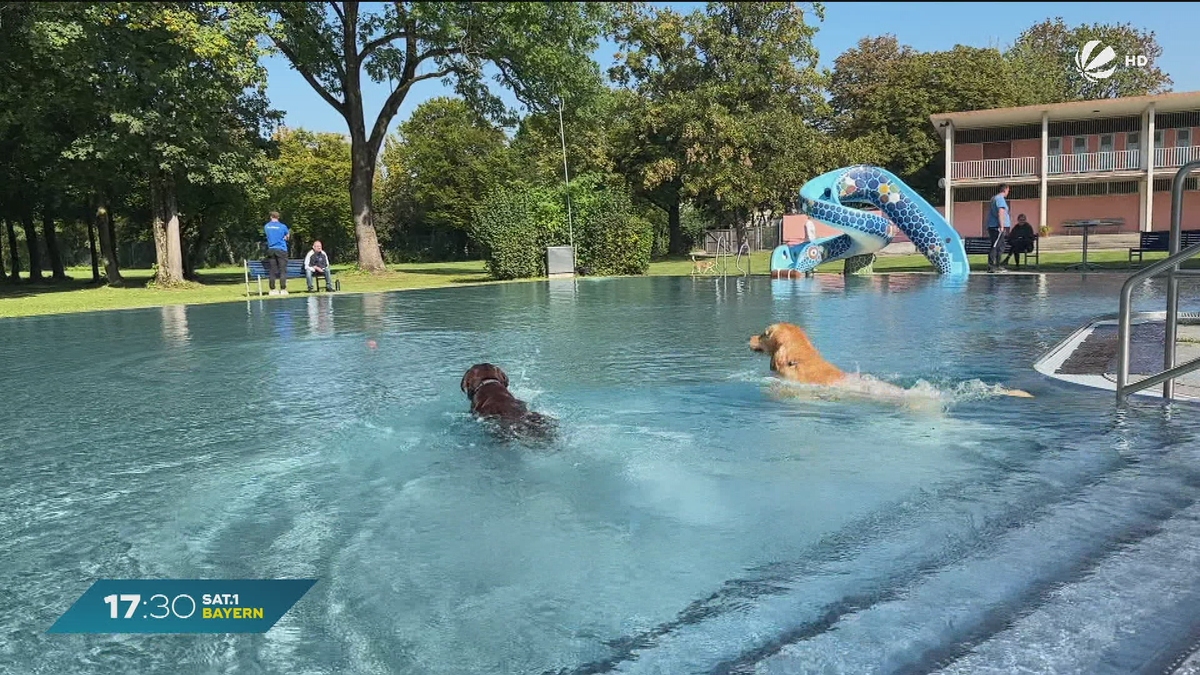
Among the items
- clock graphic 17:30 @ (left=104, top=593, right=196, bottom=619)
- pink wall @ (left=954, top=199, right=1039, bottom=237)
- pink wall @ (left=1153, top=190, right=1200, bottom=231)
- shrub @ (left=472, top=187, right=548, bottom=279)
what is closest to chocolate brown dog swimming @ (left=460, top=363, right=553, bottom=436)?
clock graphic 17:30 @ (left=104, top=593, right=196, bottom=619)

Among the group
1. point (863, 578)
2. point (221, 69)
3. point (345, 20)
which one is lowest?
point (863, 578)

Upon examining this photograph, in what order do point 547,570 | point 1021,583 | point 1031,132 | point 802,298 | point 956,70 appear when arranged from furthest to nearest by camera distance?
1. point 956,70
2. point 1031,132
3. point 802,298
4. point 547,570
5. point 1021,583

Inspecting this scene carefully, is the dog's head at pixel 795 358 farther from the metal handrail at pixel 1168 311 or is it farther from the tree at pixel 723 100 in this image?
the tree at pixel 723 100

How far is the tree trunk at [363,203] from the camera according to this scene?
28828 millimetres

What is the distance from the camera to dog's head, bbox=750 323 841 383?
19.8ft

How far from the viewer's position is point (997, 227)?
21328mm

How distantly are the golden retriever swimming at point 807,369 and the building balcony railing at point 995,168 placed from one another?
128 feet

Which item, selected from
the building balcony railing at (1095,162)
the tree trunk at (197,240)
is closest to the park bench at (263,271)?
the tree trunk at (197,240)

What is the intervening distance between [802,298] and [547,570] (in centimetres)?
1215

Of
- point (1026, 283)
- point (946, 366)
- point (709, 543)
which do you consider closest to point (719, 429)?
point (709, 543)

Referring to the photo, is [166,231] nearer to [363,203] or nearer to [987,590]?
[363,203]

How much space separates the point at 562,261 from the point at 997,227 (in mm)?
12390

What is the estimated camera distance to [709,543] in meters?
3.30

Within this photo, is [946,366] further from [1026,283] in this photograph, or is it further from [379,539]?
[1026,283]
